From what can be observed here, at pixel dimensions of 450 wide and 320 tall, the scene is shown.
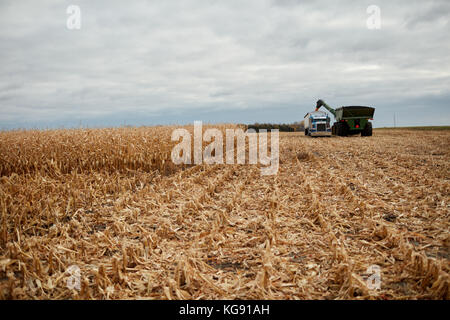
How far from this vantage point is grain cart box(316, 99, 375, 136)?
86.2ft

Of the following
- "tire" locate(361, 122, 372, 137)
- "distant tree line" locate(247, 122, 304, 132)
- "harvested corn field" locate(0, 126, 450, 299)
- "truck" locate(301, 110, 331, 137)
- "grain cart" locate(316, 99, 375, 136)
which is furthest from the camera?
"distant tree line" locate(247, 122, 304, 132)

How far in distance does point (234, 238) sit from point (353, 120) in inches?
1003

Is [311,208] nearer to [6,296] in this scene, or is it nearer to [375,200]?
[375,200]

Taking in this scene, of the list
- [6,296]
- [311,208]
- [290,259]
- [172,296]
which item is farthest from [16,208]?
[311,208]

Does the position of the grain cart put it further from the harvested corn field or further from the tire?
the harvested corn field

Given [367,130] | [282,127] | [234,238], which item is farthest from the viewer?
[282,127]

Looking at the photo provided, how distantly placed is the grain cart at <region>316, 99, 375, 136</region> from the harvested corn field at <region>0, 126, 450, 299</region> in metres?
17.4

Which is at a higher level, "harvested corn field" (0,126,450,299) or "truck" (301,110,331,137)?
"truck" (301,110,331,137)

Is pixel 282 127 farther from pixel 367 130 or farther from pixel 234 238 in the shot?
pixel 234 238

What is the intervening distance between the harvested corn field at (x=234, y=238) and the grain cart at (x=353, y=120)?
1736 centimetres

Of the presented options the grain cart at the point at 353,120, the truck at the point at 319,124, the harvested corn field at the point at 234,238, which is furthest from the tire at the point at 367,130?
the harvested corn field at the point at 234,238

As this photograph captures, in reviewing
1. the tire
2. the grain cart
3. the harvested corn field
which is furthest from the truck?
the harvested corn field

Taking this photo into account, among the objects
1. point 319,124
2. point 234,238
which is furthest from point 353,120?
point 234,238

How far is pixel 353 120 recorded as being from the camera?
27.0 m
